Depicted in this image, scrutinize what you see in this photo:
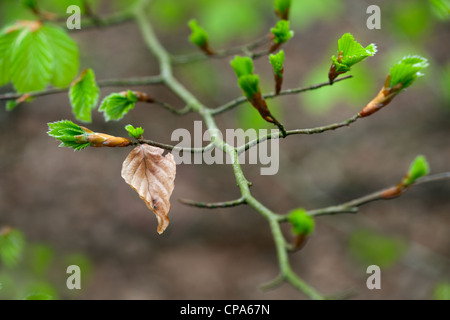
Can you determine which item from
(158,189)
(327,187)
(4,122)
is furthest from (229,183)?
(158,189)

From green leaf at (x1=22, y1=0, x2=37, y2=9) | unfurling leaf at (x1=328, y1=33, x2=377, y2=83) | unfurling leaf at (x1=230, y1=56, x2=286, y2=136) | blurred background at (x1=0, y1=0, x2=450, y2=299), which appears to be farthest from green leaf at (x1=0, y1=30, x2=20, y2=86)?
blurred background at (x1=0, y1=0, x2=450, y2=299)

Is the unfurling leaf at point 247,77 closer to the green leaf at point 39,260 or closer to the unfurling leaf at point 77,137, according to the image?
the unfurling leaf at point 77,137

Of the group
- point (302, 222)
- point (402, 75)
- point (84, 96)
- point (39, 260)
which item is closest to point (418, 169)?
point (402, 75)

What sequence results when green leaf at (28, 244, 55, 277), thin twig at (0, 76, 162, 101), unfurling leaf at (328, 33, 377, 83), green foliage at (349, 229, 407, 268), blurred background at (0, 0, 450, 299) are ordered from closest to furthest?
unfurling leaf at (328, 33, 377, 83) → thin twig at (0, 76, 162, 101) → green leaf at (28, 244, 55, 277) → blurred background at (0, 0, 450, 299) → green foliage at (349, 229, 407, 268)

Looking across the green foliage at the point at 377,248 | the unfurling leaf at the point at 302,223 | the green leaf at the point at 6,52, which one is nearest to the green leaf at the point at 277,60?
the unfurling leaf at the point at 302,223

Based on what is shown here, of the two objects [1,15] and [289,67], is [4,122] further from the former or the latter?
[289,67]

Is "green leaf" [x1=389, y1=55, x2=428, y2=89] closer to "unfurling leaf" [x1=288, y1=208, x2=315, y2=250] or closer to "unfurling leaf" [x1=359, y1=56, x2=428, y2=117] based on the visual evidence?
"unfurling leaf" [x1=359, y1=56, x2=428, y2=117]
